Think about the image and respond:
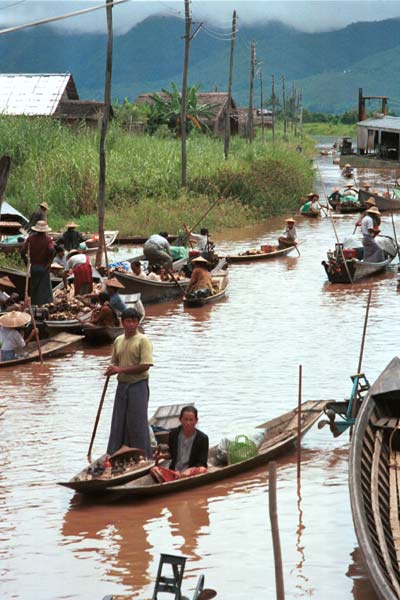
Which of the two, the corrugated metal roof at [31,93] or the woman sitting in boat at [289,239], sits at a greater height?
the corrugated metal roof at [31,93]

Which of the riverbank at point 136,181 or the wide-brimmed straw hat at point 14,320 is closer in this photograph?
the wide-brimmed straw hat at point 14,320

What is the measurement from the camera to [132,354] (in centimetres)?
973

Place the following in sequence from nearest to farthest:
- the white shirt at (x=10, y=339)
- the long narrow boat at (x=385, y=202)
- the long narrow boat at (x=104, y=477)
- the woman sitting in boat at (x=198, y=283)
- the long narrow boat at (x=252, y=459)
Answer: the long narrow boat at (x=104, y=477) < the long narrow boat at (x=252, y=459) < the white shirt at (x=10, y=339) < the woman sitting in boat at (x=198, y=283) < the long narrow boat at (x=385, y=202)

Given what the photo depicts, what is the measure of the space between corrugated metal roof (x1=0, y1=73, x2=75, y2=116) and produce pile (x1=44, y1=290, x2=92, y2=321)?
2267cm

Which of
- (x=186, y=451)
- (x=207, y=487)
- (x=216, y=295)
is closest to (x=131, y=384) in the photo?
(x=186, y=451)

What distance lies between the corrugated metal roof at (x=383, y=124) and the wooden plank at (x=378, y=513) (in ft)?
155

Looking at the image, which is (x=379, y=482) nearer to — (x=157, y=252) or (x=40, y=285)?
(x=40, y=285)

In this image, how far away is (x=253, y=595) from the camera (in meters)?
8.25

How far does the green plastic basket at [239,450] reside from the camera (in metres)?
10.5

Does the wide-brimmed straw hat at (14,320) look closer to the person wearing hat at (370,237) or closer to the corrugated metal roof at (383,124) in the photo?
the person wearing hat at (370,237)

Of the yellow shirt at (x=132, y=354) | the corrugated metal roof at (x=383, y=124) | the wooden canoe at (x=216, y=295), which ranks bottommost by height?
the wooden canoe at (x=216, y=295)

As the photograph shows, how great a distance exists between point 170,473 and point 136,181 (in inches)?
863

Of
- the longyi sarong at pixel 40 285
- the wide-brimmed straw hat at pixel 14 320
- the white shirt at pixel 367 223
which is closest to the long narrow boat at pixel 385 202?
the white shirt at pixel 367 223

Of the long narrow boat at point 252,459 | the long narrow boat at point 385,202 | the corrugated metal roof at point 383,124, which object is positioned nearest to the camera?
the long narrow boat at point 252,459
